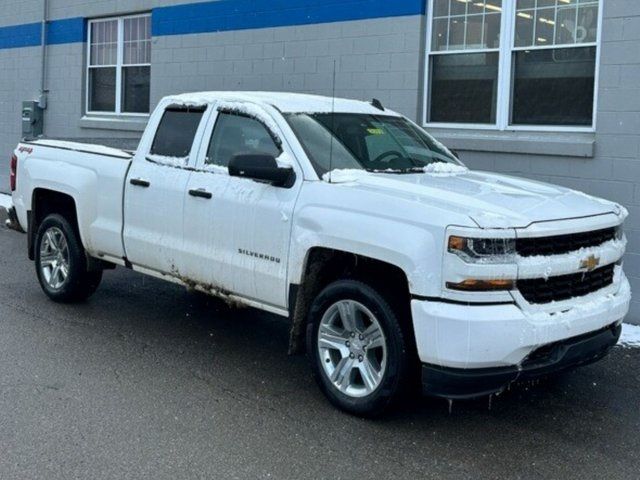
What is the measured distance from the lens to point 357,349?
5.07 metres

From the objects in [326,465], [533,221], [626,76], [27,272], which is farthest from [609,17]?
[27,272]

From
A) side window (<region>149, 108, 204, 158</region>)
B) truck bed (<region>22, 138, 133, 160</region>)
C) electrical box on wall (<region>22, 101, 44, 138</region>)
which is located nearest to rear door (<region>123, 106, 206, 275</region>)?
side window (<region>149, 108, 204, 158</region>)

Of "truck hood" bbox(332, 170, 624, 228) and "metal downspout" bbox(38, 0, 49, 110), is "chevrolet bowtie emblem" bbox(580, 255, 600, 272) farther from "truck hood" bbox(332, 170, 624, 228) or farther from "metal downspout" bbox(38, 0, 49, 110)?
"metal downspout" bbox(38, 0, 49, 110)

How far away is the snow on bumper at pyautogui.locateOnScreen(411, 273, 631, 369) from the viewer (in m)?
4.40

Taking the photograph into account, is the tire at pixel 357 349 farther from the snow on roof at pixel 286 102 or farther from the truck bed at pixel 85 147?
the truck bed at pixel 85 147

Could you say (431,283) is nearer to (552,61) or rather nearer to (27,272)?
(552,61)

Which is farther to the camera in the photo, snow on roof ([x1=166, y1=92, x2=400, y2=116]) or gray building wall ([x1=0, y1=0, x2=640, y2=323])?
gray building wall ([x1=0, y1=0, x2=640, y2=323])

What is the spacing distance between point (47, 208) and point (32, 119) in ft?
26.7

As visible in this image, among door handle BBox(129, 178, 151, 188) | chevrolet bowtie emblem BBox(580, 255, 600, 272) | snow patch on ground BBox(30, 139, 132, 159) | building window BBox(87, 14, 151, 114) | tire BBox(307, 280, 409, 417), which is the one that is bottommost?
tire BBox(307, 280, 409, 417)

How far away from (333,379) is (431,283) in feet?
3.45

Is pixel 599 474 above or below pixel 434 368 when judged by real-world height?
below

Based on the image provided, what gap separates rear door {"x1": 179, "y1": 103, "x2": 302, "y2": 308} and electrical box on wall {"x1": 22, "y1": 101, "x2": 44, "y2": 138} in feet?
33.3

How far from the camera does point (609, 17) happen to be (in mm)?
7789

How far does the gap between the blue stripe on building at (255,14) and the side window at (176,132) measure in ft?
12.8
